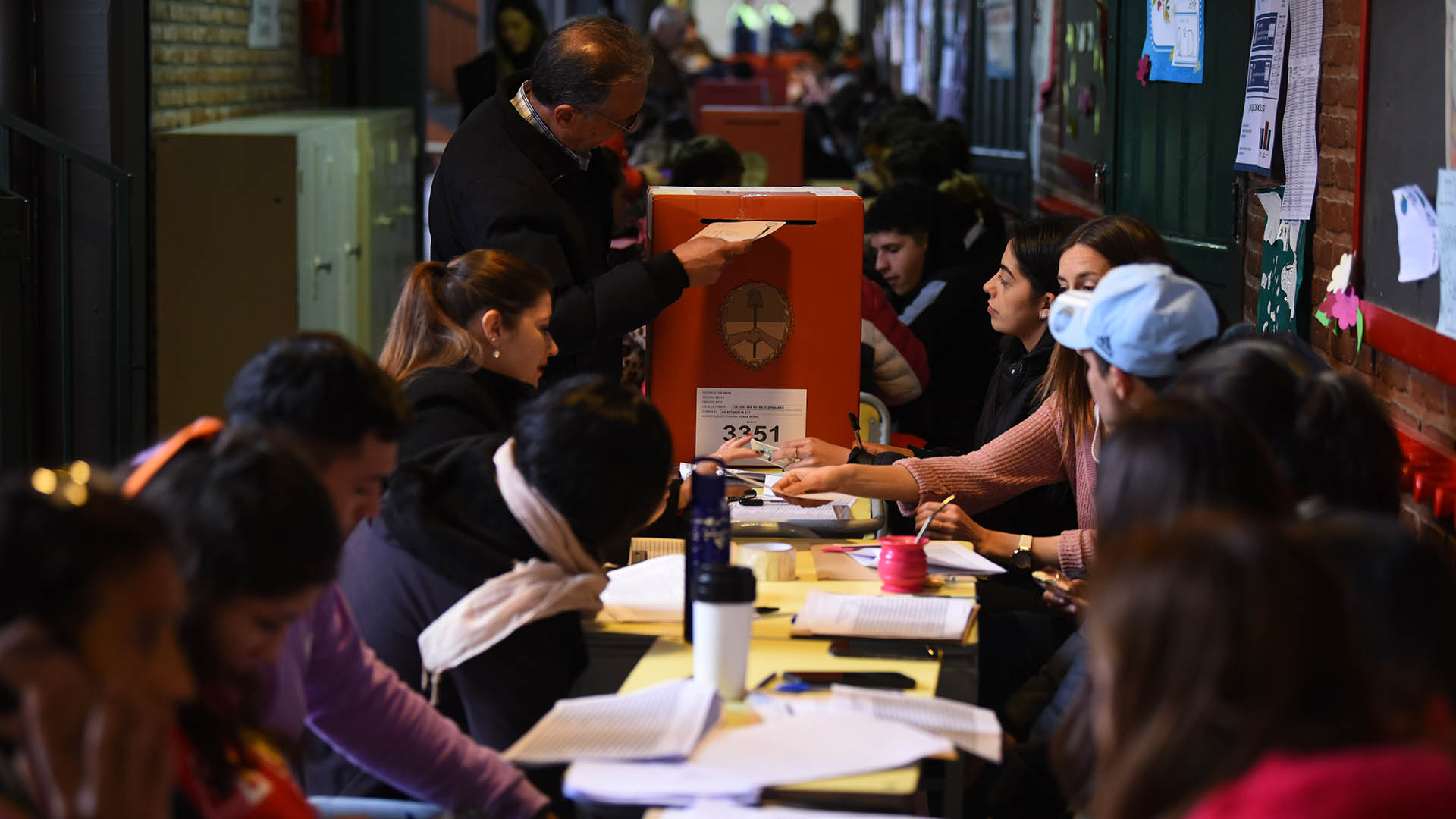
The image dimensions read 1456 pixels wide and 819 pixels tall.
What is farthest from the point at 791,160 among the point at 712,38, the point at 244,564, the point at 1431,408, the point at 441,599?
the point at 712,38

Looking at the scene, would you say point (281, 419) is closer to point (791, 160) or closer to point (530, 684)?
point (530, 684)

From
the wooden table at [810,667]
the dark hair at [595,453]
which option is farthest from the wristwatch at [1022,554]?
the dark hair at [595,453]

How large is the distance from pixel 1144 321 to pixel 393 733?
1.27m

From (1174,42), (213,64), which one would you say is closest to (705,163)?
(1174,42)

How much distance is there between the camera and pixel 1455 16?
2547mm

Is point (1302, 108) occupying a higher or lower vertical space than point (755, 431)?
higher

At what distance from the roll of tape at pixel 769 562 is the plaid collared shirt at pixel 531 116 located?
1.20 meters

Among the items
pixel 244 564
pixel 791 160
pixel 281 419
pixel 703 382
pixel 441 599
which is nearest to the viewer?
pixel 244 564

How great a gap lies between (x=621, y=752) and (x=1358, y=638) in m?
0.89

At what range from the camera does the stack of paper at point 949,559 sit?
2.72m

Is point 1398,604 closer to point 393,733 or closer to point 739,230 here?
point 393,733

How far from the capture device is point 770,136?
8367 millimetres

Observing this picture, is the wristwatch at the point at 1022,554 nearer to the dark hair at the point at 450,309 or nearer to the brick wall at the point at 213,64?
the dark hair at the point at 450,309

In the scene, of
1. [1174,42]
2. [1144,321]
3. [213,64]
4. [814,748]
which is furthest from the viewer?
[213,64]
